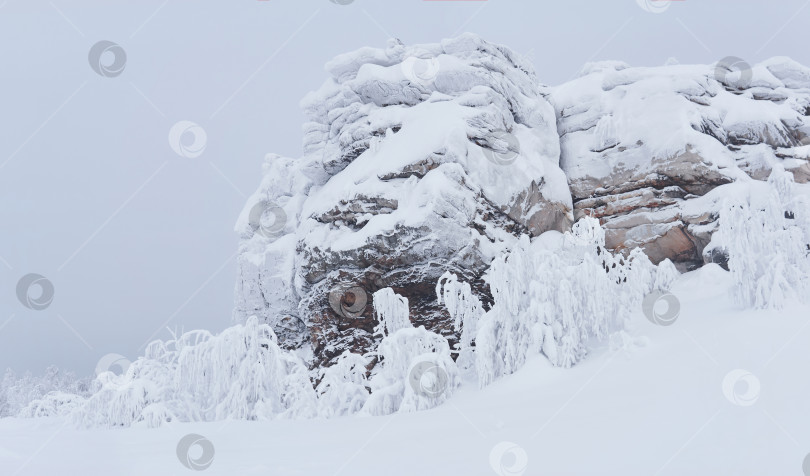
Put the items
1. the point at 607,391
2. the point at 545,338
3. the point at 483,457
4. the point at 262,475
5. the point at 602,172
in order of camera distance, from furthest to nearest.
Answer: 1. the point at 602,172
2. the point at 545,338
3. the point at 607,391
4. the point at 483,457
5. the point at 262,475

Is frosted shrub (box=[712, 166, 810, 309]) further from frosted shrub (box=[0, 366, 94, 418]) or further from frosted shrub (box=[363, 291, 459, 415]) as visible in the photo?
frosted shrub (box=[0, 366, 94, 418])

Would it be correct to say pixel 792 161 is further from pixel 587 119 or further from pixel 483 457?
pixel 483 457

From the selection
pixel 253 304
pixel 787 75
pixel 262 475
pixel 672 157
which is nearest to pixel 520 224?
pixel 672 157

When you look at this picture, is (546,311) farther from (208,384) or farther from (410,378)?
(208,384)

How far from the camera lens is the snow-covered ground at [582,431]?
18.7 feet

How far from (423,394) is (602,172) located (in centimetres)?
1247

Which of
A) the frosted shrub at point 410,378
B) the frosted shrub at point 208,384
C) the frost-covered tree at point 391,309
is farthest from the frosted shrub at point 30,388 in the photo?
the frosted shrub at point 410,378

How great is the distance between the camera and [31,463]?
A: 5.73m

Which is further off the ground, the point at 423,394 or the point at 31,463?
the point at 31,463

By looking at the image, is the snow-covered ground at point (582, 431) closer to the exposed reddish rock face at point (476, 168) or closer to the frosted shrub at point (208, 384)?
the frosted shrub at point (208, 384)

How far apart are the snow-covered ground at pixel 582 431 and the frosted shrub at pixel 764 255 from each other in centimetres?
46

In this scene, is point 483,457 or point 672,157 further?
point 672,157

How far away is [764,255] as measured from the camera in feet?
34.4

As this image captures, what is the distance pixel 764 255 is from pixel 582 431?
6513mm
